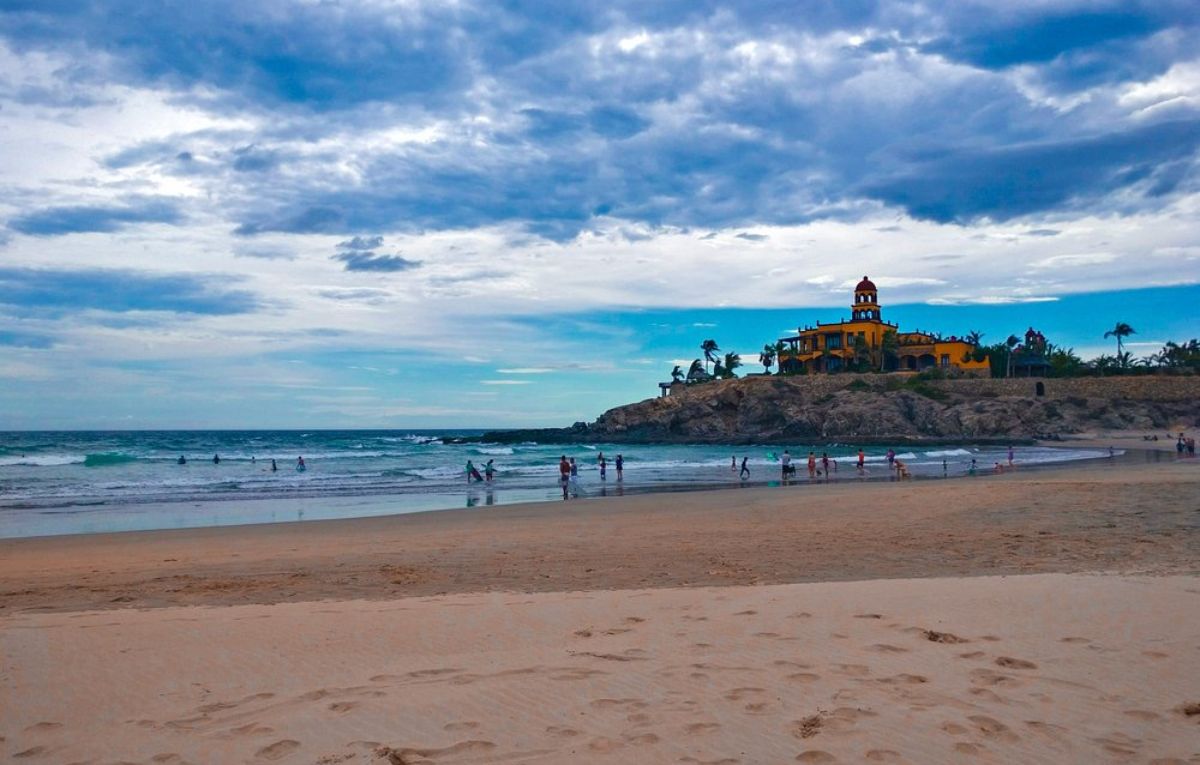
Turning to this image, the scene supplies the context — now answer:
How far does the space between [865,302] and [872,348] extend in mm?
5562

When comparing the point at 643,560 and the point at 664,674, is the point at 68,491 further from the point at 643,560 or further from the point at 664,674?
the point at 664,674

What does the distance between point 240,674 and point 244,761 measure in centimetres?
167

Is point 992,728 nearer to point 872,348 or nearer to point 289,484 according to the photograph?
point 289,484

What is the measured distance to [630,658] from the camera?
5977mm

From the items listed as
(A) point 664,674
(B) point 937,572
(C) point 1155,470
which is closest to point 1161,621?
(B) point 937,572

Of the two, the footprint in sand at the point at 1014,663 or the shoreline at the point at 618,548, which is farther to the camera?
the shoreline at the point at 618,548

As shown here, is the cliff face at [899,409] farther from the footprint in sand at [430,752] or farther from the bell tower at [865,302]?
the footprint in sand at [430,752]

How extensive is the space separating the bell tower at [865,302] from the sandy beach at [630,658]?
77.7 meters

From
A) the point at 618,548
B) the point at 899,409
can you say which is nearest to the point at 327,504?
the point at 618,548

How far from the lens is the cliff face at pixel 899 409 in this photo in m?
68.5

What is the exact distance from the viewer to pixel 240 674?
19.2ft

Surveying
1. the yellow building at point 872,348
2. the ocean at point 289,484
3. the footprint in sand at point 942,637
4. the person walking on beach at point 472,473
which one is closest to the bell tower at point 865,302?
the yellow building at point 872,348

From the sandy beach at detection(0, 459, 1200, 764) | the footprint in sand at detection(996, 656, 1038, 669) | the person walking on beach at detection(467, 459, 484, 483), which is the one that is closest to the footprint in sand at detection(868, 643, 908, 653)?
the sandy beach at detection(0, 459, 1200, 764)

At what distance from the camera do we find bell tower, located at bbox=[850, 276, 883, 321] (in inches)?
3430
